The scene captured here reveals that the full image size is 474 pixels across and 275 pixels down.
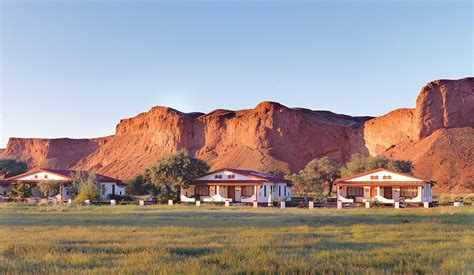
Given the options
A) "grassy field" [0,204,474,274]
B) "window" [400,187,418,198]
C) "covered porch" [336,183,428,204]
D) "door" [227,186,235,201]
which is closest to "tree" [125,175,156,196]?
"door" [227,186,235,201]

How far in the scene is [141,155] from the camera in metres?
128

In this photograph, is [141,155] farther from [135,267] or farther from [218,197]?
[135,267]

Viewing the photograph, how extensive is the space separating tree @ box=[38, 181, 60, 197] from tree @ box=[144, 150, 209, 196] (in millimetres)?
10673

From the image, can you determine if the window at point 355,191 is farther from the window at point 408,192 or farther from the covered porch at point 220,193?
the covered porch at point 220,193

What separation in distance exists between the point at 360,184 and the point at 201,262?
4410 centimetres

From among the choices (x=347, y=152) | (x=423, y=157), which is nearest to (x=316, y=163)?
(x=423, y=157)

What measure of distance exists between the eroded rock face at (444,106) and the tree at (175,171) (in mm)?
53870

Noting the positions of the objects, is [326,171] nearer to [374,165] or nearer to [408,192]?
[374,165]

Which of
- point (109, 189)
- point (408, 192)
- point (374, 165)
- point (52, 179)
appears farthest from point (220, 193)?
Result: point (374, 165)

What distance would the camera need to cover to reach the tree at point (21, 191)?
59688mm

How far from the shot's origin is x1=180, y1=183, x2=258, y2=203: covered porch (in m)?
56.0

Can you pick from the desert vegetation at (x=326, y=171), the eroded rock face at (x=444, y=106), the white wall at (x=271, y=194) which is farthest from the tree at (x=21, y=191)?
the eroded rock face at (x=444, y=106)

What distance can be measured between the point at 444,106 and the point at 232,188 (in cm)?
5712

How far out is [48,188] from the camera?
60.0m
